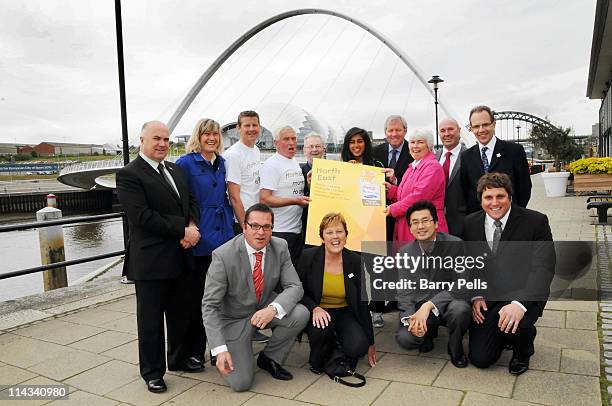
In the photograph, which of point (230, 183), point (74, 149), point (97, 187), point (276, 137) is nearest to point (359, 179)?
point (276, 137)

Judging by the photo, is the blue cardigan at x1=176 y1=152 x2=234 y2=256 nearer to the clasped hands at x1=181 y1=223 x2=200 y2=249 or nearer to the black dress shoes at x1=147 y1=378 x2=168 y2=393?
the clasped hands at x1=181 y1=223 x2=200 y2=249

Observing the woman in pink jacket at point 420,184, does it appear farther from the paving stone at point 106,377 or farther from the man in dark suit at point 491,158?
the paving stone at point 106,377

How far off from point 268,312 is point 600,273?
5.17 m

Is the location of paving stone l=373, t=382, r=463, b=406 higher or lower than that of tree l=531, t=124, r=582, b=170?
lower

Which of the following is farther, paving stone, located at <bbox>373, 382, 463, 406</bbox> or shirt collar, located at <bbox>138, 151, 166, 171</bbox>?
shirt collar, located at <bbox>138, 151, 166, 171</bbox>

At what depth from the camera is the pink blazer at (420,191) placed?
4.43m

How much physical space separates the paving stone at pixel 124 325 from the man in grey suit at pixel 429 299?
110 inches

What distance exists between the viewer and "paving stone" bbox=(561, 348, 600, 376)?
3668 mm

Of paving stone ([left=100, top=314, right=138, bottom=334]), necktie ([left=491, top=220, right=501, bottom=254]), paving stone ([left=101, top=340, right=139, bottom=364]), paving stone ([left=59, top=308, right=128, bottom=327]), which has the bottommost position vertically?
paving stone ([left=101, top=340, right=139, bottom=364])

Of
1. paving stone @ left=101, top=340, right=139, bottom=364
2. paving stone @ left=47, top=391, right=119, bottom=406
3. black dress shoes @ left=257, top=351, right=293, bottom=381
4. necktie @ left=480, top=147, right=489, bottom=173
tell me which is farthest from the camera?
necktie @ left=480, top=147, right=489, bottom=173

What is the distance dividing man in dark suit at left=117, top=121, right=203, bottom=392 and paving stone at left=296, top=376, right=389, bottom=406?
3.68 ft

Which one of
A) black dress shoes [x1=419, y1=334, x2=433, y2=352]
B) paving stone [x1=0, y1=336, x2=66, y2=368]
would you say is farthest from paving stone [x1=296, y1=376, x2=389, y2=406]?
paving stone [x1=0, y1=336, x2=66, y2=368]

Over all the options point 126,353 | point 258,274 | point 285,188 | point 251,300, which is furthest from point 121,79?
point 251,300

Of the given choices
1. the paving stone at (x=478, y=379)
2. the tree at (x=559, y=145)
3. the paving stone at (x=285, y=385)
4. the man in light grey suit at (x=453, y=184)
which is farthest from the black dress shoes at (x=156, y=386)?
the tree at (x=559, y=145)
